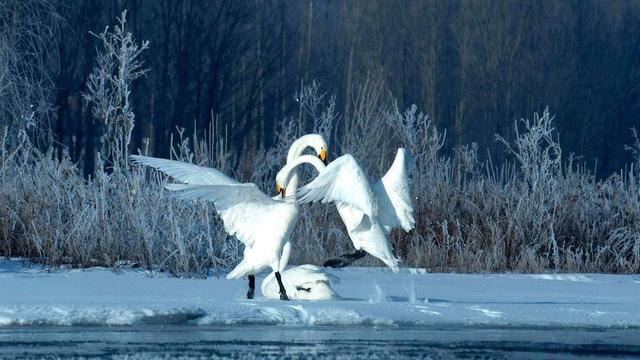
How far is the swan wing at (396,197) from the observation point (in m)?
10.3

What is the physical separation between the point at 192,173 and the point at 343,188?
104cm

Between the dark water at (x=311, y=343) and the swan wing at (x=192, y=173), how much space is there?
1194 millimetres

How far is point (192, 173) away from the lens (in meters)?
10.2

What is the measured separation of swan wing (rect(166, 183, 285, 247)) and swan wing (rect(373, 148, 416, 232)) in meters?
0.78

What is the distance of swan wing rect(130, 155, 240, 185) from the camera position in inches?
393

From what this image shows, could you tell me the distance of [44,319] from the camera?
916cm

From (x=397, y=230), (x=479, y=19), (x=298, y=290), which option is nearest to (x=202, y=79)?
(x=479, y=19)

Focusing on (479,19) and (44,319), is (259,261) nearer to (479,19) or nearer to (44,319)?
(44,319)

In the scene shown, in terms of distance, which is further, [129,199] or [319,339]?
[129,199]

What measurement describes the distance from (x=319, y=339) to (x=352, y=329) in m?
0.55

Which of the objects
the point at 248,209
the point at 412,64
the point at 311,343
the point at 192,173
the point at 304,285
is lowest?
the point at 311,343

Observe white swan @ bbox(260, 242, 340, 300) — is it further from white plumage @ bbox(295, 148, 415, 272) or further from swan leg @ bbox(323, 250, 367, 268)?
white plumage @ bbox(295, 148, 415, 272)

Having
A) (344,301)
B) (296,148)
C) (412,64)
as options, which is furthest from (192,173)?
(412,64)

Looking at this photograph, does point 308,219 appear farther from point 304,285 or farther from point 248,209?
point 248,209
